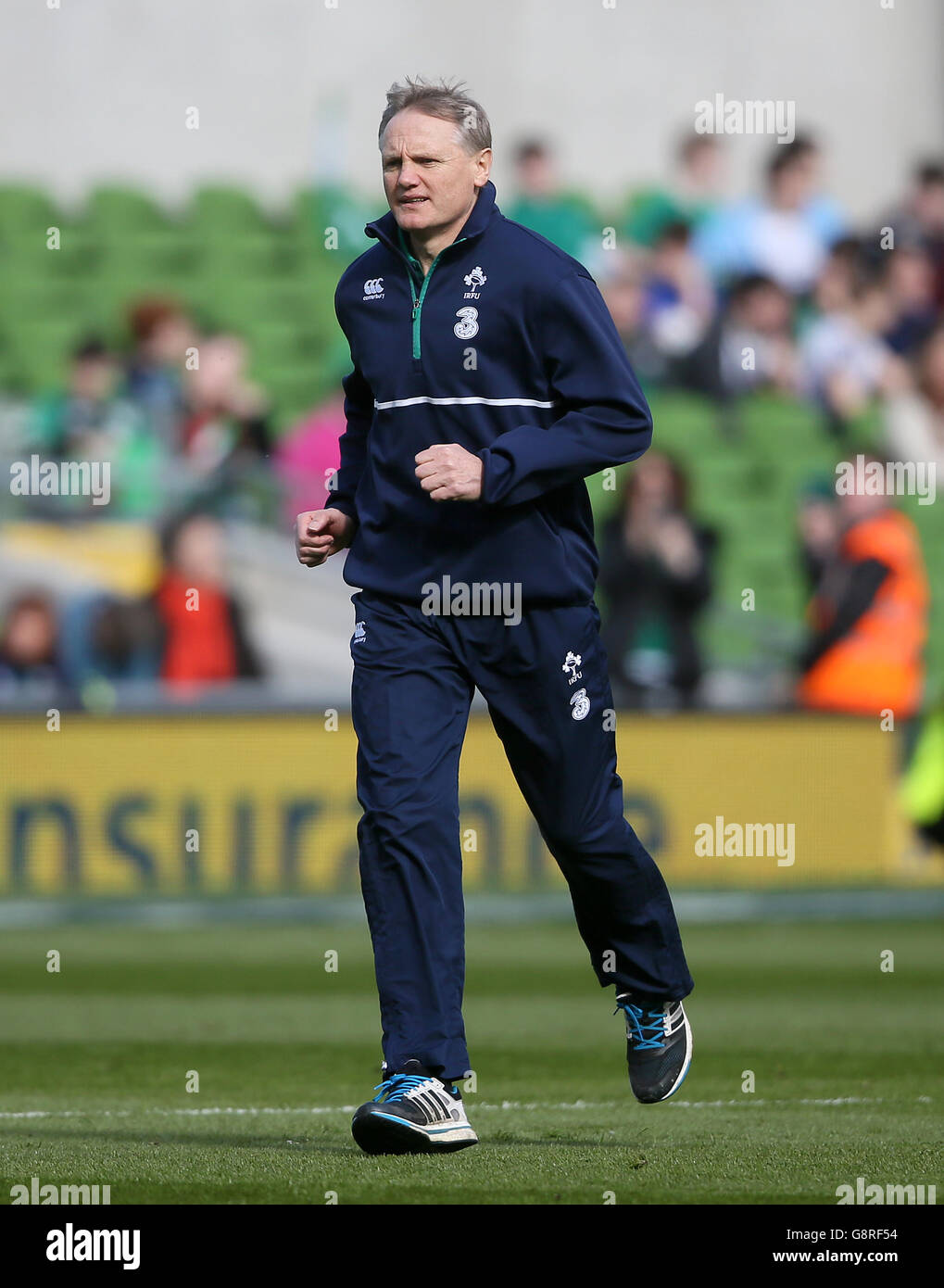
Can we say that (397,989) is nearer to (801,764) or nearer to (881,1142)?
(881,1142)

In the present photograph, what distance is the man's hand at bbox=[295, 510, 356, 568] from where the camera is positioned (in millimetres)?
5230

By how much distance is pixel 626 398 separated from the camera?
16.5 feet

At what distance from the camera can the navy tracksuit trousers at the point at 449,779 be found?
5027 mm

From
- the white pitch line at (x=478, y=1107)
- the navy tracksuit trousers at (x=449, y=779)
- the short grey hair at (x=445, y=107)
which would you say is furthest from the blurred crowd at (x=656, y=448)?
the short grey hair at (x=445, y=107)

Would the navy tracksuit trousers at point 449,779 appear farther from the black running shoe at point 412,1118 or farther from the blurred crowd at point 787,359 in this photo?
the blurred crowd at point 787,359

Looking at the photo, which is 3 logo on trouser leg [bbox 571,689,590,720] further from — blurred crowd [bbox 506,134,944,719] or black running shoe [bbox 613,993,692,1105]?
blurred crowd [bbox 506,134,944,719]

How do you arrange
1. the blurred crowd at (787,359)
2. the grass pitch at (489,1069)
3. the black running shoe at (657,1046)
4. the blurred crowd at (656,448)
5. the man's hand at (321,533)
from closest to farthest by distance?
the grass pitch at (489,1069), the man's hand at (321,533), the black running shoe at (657,1046), the blurred crowd at (656,448), the blurred crowd at (787,359)

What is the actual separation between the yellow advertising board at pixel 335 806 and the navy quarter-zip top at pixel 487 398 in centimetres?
715

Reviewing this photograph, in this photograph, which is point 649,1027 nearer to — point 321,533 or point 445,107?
point 321,533

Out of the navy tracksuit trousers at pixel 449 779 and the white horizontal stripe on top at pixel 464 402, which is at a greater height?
the white horizontal stripe on top at pixel 464 402

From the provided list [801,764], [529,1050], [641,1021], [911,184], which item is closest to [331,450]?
[801,764]

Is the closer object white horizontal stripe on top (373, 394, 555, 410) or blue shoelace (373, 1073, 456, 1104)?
blue shoelace (373, 1073, 456, 1104)

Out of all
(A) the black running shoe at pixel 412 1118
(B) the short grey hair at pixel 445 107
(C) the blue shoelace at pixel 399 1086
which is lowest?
(A) the black running shoe at pixel 412 1118

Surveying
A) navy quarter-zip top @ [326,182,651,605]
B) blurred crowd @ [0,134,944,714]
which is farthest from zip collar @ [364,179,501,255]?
blurred crowd @ [0,134,944,714]
